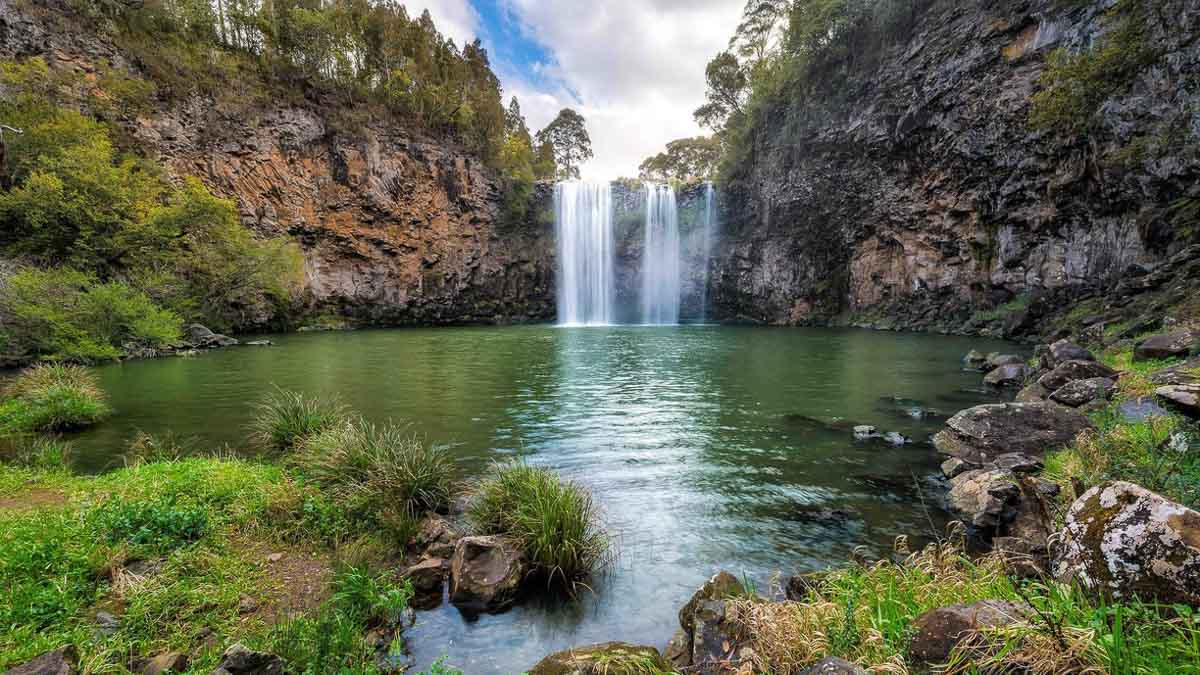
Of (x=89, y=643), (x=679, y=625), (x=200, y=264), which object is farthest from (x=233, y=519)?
(x=200, y=264)

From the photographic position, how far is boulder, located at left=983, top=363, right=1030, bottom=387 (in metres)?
12.5

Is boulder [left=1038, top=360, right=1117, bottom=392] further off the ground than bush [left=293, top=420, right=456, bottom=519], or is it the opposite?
boulder [left=1038, top=360, right=1117, bottom=392]

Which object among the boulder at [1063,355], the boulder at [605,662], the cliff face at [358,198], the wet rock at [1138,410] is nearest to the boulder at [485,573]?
the boulder at [605,662]

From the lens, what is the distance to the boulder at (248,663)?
2828 millimetres

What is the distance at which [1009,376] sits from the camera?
12.7m

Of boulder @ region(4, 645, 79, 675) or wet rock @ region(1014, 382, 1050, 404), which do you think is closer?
boulder @ region(4, 645, 79, 675)

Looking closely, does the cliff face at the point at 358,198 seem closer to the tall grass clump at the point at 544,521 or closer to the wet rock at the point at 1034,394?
the tall grass clump at the point at 544,521

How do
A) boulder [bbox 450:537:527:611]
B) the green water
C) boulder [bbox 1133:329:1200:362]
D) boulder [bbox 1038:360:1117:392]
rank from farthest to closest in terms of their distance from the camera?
boulder [bbox 1038:360:1117:392]
boulder [bbox 1133:329:1200:362]
the green water
boulder [bbox 450:537:527:611]

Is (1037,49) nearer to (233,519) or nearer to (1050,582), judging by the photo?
(1050,582)

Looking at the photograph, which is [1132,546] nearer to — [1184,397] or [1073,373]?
[1184,397]

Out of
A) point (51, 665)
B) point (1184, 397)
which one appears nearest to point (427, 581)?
point (51, 665)

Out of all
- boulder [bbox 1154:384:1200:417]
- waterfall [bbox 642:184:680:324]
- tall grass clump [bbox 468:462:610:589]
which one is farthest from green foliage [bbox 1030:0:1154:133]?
waterfall [bbox 642:184:680:324]

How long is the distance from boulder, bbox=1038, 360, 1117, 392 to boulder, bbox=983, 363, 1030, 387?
Result: 3.04m

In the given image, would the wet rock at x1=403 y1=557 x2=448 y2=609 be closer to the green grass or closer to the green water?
the green water
